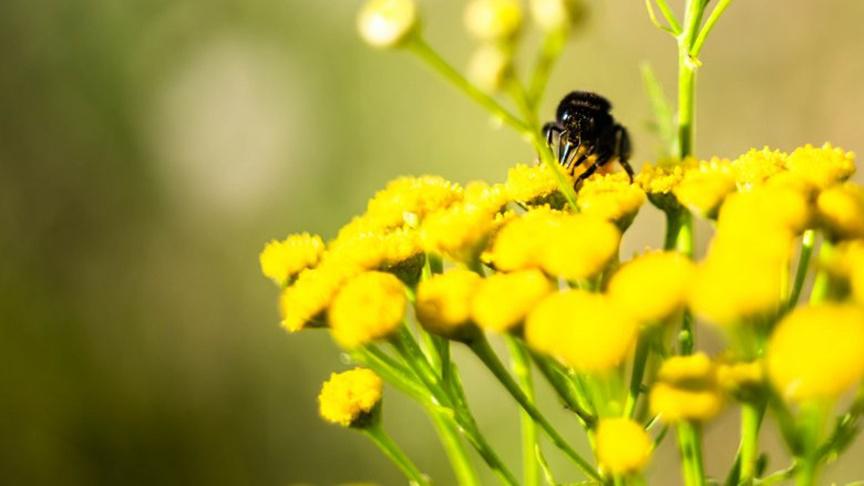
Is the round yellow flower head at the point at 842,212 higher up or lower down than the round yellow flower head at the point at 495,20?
lower down

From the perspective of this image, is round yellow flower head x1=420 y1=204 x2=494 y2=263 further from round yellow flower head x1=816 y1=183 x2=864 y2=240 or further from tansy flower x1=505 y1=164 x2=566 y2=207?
round yellow flower head x1=816 y1=183 x2=864 y2=240

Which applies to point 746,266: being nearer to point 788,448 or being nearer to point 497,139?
point 788,448

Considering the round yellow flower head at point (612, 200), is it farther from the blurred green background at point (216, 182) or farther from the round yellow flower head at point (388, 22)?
the blurred green background at point (216, 182)

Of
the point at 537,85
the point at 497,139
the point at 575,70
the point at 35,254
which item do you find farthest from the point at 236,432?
the point at 537,85

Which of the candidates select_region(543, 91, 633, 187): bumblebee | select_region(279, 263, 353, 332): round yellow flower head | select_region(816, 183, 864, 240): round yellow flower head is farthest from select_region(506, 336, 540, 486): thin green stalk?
select_region(543, 91, 633, 187): bumblebee

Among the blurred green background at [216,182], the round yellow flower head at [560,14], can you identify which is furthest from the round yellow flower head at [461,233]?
the blurred green background at [216,182]

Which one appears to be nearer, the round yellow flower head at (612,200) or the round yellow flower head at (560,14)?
the round yellow flower head at (560,14)

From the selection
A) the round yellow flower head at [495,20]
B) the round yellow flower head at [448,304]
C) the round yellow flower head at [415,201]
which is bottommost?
the round yellow flower head at [448,304]
